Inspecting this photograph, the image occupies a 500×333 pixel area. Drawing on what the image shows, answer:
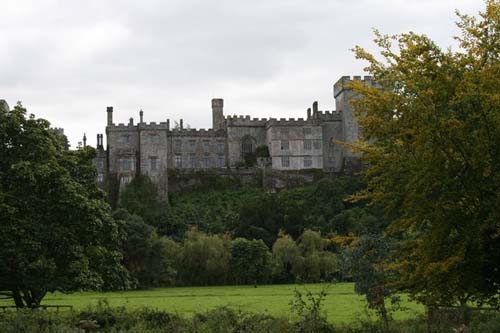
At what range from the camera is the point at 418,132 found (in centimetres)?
1532

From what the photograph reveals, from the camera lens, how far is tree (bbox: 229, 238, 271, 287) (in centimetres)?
5653

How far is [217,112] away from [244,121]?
4669mm

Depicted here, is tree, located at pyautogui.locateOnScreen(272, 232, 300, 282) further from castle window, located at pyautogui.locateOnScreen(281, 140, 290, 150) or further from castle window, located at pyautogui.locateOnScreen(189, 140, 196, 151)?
castle window, located at pyautogui.locateOnScreen(189, 140, 196, 151)

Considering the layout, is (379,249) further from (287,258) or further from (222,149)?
(222,149)

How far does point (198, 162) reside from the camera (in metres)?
77.6

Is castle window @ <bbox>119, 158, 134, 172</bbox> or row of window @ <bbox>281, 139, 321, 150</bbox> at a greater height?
row of window @ <bbox>281, 139, 321, 150</bbox>

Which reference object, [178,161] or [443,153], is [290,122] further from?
[443,153]

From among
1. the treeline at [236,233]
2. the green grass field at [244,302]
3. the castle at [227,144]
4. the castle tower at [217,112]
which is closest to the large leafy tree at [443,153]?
the green grass field at [244,302]

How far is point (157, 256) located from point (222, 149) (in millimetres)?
25993

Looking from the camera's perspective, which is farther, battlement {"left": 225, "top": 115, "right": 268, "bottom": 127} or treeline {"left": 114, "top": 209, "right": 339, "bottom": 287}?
battlement {"left": 225, "top": 115, "right": 268, "bottom": 127}

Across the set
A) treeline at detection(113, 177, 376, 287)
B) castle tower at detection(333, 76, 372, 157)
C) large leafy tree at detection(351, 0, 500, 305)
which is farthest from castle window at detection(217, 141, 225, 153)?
large leafy tree at detection(351, 0, 500, 305)

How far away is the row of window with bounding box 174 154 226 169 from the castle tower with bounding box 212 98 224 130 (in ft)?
16.4

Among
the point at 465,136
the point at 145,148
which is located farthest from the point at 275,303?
the point at 145,148

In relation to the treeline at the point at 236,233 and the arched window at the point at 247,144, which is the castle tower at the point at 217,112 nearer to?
the arched window at the point at 247,144
